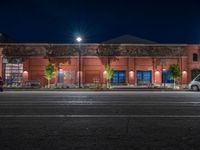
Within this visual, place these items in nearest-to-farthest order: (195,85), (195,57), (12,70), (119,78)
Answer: (195,85), (12,70), (119,78), (195,57)

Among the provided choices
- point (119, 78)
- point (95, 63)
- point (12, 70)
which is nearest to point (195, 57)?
point (119, 78)

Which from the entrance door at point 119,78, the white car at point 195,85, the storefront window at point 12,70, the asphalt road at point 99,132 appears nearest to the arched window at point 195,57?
the entrance door at point 119,78

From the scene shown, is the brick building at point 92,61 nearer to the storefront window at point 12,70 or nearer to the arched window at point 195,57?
the storefront window at point 12,70

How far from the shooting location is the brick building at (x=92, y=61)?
178 feet

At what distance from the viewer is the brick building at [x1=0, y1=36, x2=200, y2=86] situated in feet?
178

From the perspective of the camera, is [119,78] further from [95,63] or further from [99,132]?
[99,132]

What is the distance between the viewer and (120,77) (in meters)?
54.9

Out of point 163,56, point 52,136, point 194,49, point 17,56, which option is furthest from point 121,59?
point 52,136

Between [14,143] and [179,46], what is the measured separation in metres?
49.0

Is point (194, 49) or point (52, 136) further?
point (194, 49)

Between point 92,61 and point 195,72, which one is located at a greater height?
point 92,61

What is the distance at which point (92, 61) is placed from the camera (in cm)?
5447

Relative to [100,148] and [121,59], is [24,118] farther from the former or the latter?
[121,59]

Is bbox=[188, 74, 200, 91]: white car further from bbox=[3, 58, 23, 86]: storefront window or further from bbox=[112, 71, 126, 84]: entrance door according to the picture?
bbox=[3, 58, 23, 86]: storefront window
